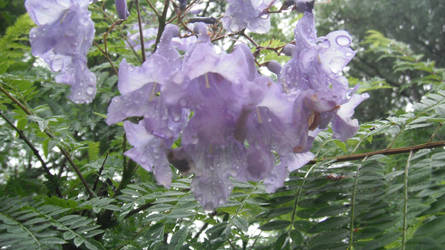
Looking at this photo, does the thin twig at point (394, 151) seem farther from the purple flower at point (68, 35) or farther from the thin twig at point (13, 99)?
the thin twig at point (13, 99)

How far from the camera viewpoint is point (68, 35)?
0.66 metres

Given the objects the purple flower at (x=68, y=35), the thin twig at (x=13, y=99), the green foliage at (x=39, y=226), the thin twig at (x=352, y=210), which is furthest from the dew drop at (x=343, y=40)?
the thin twig at (x=13, y=99)

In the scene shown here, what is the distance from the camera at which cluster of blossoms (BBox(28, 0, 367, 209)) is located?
599mm

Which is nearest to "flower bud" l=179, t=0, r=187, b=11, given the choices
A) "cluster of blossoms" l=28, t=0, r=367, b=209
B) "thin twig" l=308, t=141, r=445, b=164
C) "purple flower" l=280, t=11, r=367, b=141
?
"cluster of blossoms" l=28, t=0, r=367, b=209

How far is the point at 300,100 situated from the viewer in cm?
63

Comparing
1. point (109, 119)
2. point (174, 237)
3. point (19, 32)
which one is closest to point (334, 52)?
point (109, 119)

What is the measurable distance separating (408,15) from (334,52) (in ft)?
24.9

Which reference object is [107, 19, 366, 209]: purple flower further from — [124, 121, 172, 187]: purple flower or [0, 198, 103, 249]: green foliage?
[0, 198, 103, 249]: green foliage

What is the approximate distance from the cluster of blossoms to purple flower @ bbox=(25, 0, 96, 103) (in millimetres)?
103

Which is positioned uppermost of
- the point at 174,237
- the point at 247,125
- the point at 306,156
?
the point at 247,125

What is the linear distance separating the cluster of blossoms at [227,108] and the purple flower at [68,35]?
0.10m

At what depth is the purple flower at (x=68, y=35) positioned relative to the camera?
67 centimetres

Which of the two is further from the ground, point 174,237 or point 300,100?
point 300,100

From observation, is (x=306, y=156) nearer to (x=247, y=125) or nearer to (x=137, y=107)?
(x=247, y=125)
